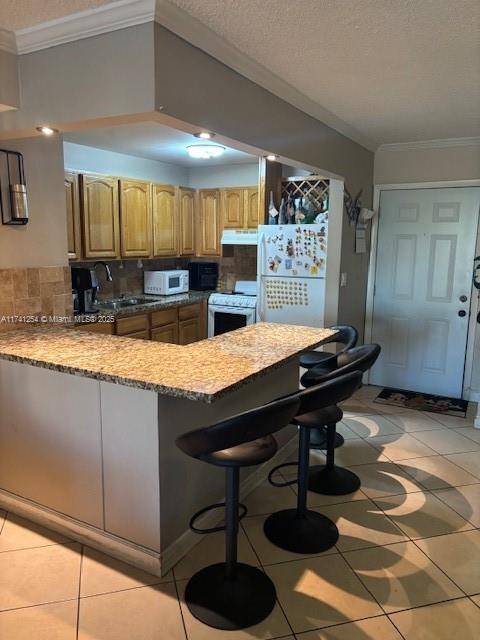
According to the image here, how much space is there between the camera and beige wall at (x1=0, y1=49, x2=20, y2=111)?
2137 mm

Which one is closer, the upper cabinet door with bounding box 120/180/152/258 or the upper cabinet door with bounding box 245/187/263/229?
the upper cabinet door with bounding box 120/180/152/258

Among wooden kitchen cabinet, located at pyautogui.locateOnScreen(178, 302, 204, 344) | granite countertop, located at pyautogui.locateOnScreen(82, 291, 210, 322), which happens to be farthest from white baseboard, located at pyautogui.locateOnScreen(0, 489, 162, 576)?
wooden kitchen cabinet, located at pyautogui.locateOnScreen(178, 302, 204, 344)

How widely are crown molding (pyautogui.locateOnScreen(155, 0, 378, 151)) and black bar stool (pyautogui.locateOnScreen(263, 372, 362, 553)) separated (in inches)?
61.0

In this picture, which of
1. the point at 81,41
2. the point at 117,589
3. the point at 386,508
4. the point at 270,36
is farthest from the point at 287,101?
the point at 117,589

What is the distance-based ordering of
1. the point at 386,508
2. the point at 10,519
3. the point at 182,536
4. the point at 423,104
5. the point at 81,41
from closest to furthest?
1. the point at 81,41
2. the point at 182,536
3. the point at 10,519
4. the point at 386,508
5. the point at 423,104

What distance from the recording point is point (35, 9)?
183 cm

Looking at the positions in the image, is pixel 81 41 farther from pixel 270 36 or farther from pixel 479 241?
pixel 479 241

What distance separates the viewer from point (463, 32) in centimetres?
200

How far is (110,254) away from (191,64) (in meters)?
2.80

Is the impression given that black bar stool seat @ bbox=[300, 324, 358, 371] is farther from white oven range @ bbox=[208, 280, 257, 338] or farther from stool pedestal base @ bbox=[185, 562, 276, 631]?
white oven range @ bbox=[208, 280, 257, 338]

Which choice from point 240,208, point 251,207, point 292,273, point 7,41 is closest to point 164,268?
point 240,208

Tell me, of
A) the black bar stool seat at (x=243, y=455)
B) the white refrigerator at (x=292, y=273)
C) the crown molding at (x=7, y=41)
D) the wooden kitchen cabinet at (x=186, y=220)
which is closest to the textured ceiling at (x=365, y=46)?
the crown molding at (x=7, y=41)

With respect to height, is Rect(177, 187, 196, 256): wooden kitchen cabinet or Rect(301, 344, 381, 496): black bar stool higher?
Rect(177, 187, 196, 256): wooden kitchen cabinet

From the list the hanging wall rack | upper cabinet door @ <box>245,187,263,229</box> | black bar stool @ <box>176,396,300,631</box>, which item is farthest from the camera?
upper cabinet door @ <box>245,187,263,229</box>
